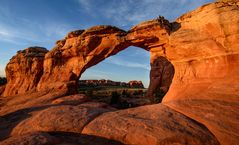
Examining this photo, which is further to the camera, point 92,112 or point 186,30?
point 186,30

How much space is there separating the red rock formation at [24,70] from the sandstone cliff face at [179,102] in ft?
18.6

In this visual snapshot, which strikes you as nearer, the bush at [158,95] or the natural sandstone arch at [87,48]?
the natural sandstone arch at [87,48]

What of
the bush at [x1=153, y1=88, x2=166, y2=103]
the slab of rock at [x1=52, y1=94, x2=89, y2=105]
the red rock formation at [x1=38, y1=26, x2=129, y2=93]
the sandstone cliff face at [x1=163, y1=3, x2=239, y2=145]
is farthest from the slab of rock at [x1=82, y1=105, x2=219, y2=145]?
the bush at [x1=153, y1=88, x2=166, y2=103]

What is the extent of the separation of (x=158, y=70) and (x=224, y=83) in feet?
80.6

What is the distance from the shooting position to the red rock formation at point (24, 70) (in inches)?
1125

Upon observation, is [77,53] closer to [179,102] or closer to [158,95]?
[158,95]

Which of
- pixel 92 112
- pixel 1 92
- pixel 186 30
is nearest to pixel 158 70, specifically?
pixel 186 30

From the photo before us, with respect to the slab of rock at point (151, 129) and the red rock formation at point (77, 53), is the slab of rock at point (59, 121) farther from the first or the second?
the red rock formation at point (77, 53)

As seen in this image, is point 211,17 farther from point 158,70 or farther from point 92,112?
point 158,70

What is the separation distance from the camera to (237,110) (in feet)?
27.0

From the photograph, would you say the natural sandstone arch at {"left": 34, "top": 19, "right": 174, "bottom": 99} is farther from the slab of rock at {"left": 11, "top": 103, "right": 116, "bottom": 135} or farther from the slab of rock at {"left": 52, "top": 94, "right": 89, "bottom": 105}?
the slab of rock at {"left": 11, "top": 103, "right": 116, "bottom": 135}

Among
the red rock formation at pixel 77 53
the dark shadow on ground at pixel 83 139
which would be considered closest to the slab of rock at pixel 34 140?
the dark shadow on ground at pixel 83 139

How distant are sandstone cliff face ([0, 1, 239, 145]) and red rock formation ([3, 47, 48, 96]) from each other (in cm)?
566

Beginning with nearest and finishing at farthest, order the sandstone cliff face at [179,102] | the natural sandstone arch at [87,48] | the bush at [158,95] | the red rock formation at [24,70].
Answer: the sandstone cliff face at [179,102]
the natural sandstone arch at [87,48]
the red rock formation at [24,70]
the bush at [158,95]
